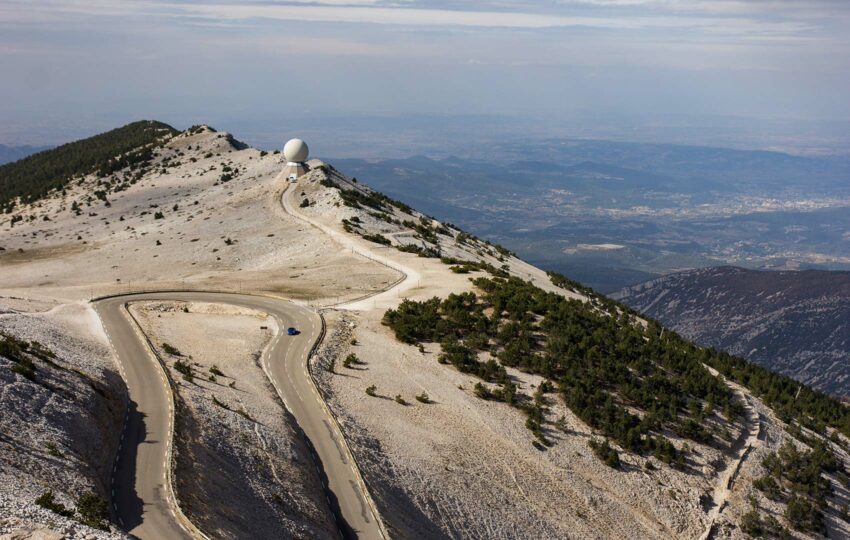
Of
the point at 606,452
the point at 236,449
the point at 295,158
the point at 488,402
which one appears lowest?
the point at 606,452

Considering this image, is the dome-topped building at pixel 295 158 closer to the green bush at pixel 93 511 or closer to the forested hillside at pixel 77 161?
the forested hillside at pixel 77 161

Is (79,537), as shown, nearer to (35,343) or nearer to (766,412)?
(35,343)

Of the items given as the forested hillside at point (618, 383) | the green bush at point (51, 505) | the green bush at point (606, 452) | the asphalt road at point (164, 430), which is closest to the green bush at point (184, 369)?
the asphalt road at point (164, 430)

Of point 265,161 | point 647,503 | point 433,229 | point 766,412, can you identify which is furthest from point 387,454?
point 265,161

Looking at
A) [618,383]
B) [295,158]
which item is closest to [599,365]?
[618,383]

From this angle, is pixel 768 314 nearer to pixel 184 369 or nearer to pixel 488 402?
pixel 488 402

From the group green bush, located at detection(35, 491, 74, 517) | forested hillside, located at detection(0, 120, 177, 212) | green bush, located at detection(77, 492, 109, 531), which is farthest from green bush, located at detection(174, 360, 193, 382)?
forested hillside, located at detection(0, 120, 177, 212)
